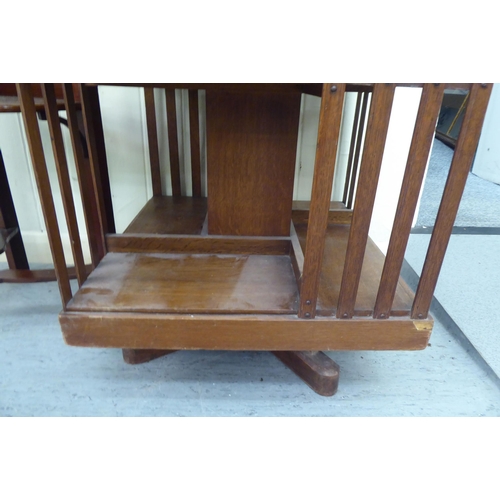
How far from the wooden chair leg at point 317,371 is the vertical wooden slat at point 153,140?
2.35ft

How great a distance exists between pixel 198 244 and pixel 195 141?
1.44ft

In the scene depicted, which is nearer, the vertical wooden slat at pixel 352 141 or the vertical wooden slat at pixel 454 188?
the vertical wooden slat at pixel 454 188

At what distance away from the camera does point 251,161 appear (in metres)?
0.86

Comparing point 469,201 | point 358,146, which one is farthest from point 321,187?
point 469,201

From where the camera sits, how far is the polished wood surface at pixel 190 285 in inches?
28.3

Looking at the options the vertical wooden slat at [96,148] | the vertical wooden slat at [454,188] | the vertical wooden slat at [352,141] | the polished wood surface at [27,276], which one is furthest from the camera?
the polished wood surface at [27,276]

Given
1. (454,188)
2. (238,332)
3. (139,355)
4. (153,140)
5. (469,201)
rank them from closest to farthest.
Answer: (454,188) < (238,332) < (139,355) < (153,140) < (469,201)

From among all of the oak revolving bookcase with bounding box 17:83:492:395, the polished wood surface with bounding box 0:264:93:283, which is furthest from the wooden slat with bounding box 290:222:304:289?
the polished wood surface with bounding box 0:264:93:283

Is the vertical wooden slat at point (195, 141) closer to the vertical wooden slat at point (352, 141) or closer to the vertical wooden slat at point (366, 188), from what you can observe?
the vertical wooden slat at point (352, 141)

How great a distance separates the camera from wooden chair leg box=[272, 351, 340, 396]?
847mm

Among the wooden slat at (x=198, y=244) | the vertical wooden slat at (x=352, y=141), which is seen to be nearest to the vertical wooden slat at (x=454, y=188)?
the wooden slat at (x=198, y=244)

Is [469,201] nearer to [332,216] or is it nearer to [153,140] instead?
[332,216]

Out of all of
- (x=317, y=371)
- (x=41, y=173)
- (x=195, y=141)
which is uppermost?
(x=41, y=173)

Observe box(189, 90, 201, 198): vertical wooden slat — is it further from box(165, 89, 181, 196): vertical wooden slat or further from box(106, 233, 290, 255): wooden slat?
box(106, 233, 290, 255): wooden slat
